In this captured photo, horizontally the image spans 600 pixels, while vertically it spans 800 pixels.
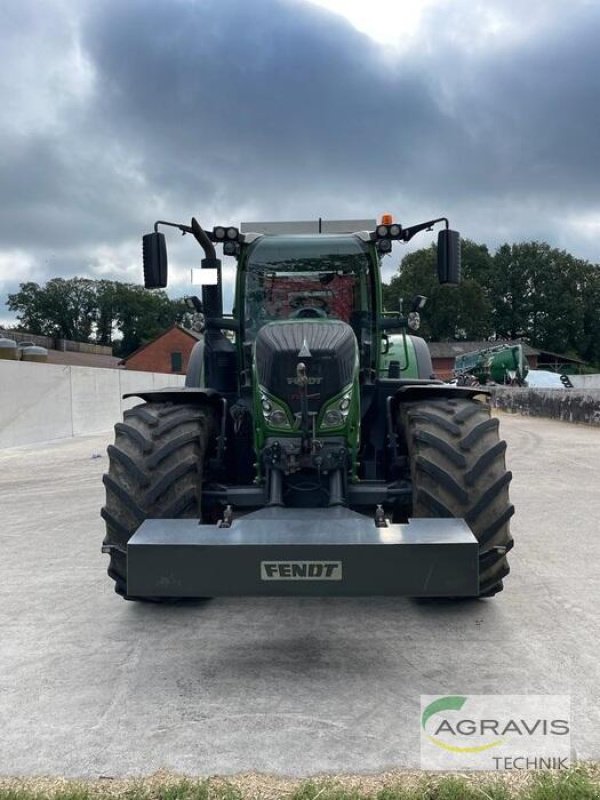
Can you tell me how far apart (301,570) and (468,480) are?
114 cm

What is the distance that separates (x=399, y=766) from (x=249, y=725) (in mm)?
673

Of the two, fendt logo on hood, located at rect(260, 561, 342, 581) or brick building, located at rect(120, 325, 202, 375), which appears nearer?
fendt logo on hood, located at rect(260, 561, 342, 581)

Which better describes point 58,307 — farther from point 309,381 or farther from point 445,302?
point 309,381

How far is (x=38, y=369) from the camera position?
54.9ft

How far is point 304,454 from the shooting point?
4.11 meters

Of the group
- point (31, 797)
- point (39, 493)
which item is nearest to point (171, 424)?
point (31, 797)

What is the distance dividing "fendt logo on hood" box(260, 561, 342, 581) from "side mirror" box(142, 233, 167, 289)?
250 centimetres

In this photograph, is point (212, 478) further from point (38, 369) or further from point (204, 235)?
point (38, 369)

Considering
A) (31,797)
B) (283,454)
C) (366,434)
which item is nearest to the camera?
(31,797)

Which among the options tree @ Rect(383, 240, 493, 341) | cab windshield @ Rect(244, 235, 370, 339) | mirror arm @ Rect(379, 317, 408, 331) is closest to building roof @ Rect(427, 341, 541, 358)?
tree @ Rect(383, 240, 493, 341)

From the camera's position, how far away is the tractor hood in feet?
13.5

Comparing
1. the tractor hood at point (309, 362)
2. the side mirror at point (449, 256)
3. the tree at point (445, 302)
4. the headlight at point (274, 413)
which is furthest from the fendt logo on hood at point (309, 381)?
the tree at point (445, 302)

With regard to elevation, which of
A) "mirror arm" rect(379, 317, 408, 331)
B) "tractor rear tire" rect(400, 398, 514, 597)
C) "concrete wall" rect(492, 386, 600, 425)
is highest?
"mirror arm" rect(379, 317, 408, 331)

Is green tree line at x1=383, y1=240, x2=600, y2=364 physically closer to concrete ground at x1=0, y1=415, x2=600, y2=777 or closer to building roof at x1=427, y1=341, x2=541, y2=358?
building roof at x1=427, y1=341, x2=541, y2=358
